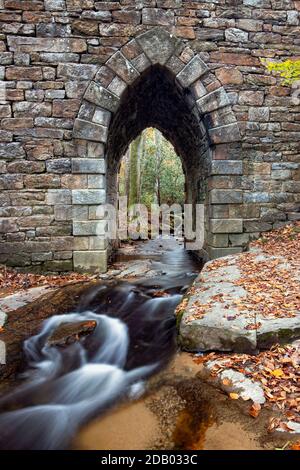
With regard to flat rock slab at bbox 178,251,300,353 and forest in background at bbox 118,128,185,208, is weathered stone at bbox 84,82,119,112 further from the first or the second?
forest in background at bbox 118,128,185,208

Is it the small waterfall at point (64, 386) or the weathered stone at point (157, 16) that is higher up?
the weathered stone at point (157, 16)

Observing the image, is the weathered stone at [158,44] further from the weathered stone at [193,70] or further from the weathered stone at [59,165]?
the weathered stone at [59,165]

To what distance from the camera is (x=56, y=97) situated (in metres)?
5.39

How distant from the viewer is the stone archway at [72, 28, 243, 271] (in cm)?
549

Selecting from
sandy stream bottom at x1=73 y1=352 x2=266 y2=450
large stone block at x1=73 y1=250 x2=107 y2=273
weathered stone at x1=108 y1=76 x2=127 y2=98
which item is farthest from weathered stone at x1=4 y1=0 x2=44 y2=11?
sandy stream bottom at x1=73 y1=352 x2=266 y2=450

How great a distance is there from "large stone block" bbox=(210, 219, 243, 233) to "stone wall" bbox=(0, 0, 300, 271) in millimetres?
19

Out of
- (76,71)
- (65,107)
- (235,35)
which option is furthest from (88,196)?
(235,35)

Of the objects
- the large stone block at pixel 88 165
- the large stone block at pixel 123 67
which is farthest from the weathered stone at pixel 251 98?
the large stone block at pixel 88 165

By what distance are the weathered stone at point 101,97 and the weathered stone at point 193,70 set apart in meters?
A: 1.28

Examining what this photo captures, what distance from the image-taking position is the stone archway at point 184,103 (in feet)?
18.0

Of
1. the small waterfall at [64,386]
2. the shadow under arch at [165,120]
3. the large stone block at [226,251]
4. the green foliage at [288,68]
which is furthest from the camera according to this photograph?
the shadow under arch at [165,120]
